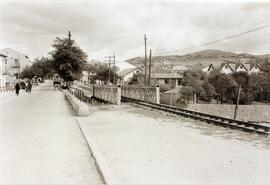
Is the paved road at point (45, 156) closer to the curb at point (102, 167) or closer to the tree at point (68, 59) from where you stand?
the curb at point (102, 167)

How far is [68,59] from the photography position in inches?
2282

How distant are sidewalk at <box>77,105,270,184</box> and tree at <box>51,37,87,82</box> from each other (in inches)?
1805

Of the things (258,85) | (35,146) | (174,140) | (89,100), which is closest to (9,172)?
(35,146)

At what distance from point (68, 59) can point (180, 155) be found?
5153 centimetres

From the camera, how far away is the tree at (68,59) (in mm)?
57781

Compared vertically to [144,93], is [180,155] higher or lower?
lower

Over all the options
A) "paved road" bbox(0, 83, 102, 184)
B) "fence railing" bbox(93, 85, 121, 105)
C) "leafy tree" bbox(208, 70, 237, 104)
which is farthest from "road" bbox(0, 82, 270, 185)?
"leafy tree" bbox(208, 70, 237, 104)

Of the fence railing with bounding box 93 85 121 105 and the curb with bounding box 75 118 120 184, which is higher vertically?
the fence railing with bounding box 93 85 121 105

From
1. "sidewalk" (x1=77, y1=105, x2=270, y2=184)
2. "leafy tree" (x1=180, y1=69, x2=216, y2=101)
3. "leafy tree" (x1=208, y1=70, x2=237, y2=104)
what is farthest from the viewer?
"leafy tree" (x1=208, y1=70, x2=237, y2=104)

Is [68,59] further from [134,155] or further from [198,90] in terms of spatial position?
[134,155]

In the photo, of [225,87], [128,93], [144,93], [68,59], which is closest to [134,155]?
[144,93]

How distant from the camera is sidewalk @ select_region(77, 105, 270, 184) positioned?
20.3 feet

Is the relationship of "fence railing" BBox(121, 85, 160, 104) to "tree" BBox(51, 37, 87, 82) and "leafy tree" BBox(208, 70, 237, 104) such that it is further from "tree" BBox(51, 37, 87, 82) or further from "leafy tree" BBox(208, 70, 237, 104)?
"leafy tree" BBox(208, 70, 237, 104)

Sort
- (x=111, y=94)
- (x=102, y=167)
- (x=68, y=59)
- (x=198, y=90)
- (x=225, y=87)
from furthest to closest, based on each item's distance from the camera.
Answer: (x=225, y=87), (x=198, y=90), (x=68, y=59), (x=111, y=94), (x=102, y=167)
